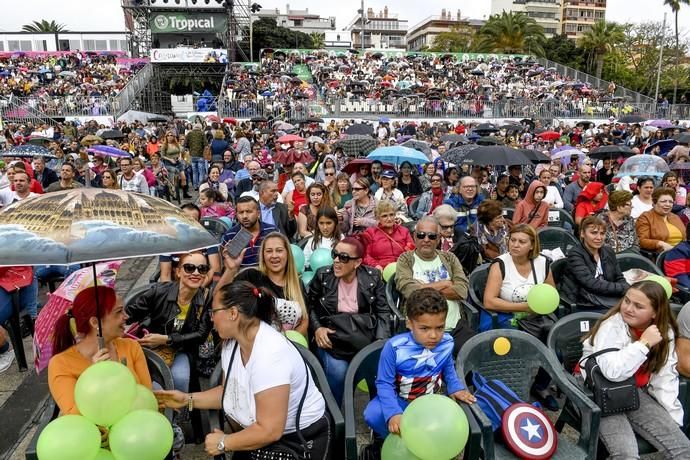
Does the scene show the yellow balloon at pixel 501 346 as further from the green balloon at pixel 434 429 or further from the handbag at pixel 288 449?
the handbag at pixel 288 449

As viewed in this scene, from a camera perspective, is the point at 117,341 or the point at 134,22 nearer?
the point at 117,341

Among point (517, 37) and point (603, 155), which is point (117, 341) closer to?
point (603, 155)

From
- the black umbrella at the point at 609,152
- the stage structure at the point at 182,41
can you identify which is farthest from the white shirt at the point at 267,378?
the stage structure at the point at 182,41

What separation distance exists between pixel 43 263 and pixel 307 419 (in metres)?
1.39

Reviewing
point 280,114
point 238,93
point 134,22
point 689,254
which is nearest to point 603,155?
point 689,254

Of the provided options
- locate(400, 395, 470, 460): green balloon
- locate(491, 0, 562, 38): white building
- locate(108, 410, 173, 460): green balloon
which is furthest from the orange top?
locate(491, 0, 562, 38): white building

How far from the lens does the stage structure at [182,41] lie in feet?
129

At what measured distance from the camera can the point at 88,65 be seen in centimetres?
4219

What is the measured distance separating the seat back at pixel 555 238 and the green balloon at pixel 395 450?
3940mm

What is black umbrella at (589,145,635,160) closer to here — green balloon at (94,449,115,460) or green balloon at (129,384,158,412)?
green balloon at (129,384,158,412)

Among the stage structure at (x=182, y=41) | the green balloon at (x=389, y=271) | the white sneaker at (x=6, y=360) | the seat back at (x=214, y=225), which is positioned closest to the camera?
the white sneaker at (x=6, y=360)

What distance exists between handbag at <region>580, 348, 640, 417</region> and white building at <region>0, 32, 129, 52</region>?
220 feet

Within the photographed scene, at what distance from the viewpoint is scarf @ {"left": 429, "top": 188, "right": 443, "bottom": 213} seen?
7.16m

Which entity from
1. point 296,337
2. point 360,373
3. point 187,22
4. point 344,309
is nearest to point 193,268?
point 296,337
